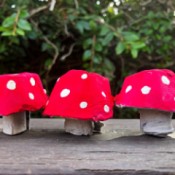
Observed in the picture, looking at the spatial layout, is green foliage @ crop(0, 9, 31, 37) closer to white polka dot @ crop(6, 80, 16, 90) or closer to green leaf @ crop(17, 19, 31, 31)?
green leaf @ crop(17, 19, 31, 31)

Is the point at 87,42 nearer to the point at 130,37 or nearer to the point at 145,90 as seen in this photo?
the point at 130,37

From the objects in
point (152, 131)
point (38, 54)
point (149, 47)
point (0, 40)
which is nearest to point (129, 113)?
point (149, 47)

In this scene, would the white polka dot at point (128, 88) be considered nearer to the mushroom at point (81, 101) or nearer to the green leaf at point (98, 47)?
the mushroom at point (81, 101)

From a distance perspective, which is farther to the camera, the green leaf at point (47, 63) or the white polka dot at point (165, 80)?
the green leaf at point (47, 63)

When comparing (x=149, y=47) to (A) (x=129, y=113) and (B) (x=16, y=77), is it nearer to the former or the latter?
(A) (x=129, y=113)

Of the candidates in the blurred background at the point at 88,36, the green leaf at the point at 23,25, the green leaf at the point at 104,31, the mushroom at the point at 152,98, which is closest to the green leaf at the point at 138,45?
the blurred background at the point at 88,36

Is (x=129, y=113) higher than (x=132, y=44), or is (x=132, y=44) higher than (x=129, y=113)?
(x=132, y=44)

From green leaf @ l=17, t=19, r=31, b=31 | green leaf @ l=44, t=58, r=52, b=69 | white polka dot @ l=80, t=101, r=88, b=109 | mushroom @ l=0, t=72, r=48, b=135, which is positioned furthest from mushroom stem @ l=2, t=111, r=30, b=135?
green leaf @ l=44, t=58, r=52, b=69
